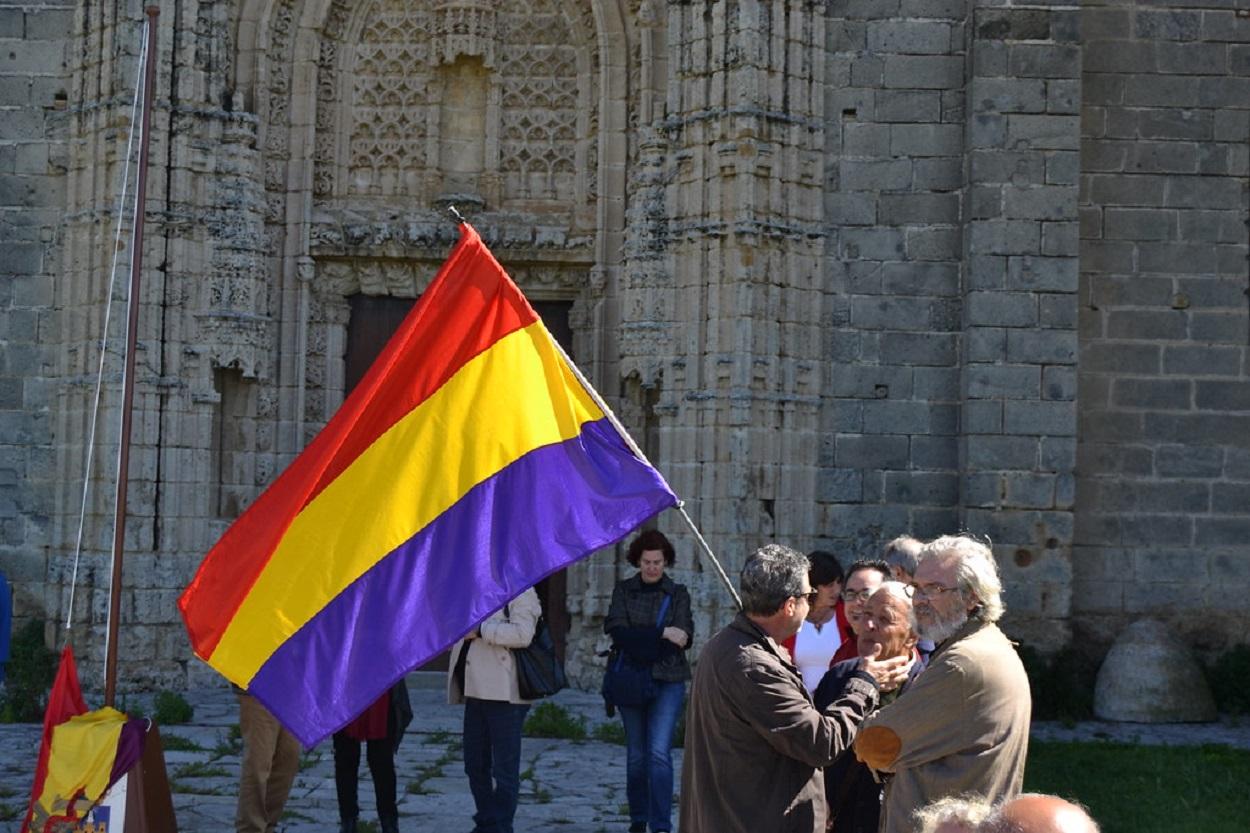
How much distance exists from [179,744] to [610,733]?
2.97 meters

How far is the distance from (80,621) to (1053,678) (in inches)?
300

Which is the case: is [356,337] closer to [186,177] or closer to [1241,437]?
[186,177]

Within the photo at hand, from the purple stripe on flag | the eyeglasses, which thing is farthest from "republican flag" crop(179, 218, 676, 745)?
the eyeglasses

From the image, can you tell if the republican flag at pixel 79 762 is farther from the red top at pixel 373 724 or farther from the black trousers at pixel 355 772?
the black trousers at pixel 355 772

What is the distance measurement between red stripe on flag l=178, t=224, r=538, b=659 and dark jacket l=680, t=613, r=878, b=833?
62.9 inches

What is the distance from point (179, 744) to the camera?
1096 cm

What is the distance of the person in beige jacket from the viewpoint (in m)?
7.84

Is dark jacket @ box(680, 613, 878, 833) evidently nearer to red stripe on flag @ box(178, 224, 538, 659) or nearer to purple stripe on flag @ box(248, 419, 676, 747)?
purple stripe on flag @ box(248, 419, 676, 747)

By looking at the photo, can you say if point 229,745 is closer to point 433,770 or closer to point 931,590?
point 433,770

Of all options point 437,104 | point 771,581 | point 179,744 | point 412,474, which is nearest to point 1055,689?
point 179,744

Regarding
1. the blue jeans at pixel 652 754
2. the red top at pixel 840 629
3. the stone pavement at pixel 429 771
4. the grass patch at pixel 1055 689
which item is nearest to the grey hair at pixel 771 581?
the red top at pixel 840 629

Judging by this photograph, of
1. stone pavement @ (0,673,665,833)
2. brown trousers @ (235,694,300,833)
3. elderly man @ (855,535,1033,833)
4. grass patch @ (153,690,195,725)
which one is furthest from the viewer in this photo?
grass patch @ (153,690,195,725)

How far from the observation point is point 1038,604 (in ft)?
42.7

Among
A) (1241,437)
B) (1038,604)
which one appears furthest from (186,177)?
(1241,437)
